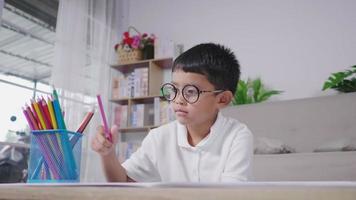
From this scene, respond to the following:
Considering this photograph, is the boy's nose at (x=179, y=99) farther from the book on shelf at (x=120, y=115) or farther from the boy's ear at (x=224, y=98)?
the book on shelf at (x=120, y=115)

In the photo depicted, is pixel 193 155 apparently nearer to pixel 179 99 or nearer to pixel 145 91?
Result: pixel 179 99

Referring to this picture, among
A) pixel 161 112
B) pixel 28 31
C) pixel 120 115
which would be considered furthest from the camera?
pixel 28 31

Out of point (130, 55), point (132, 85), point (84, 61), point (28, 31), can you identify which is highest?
point (28, 31)

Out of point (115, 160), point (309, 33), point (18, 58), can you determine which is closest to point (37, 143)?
point (115, 160)

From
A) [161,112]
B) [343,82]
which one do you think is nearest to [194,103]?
[343,82]

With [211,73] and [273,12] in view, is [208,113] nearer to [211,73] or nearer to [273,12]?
[211,73]

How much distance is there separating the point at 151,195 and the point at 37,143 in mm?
413

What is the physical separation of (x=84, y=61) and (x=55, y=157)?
2.76m

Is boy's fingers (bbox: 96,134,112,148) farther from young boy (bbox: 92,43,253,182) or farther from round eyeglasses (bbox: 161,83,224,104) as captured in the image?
round eyeglasses (bbox: 161,83,224,104)

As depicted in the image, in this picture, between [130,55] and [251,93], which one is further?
[130,55]

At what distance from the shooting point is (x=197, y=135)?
38.2 inches

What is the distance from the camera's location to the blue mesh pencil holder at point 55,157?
59cm

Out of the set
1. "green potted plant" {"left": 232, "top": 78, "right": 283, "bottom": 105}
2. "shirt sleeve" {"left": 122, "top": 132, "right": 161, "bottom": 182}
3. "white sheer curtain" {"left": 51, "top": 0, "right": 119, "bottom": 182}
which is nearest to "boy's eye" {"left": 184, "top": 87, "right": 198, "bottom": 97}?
"shirt sleeve" {"left": 122, "top": 132, "right": 161, "bottom": 182}

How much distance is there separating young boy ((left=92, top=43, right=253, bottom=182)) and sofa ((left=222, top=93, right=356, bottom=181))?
108 centimetres
